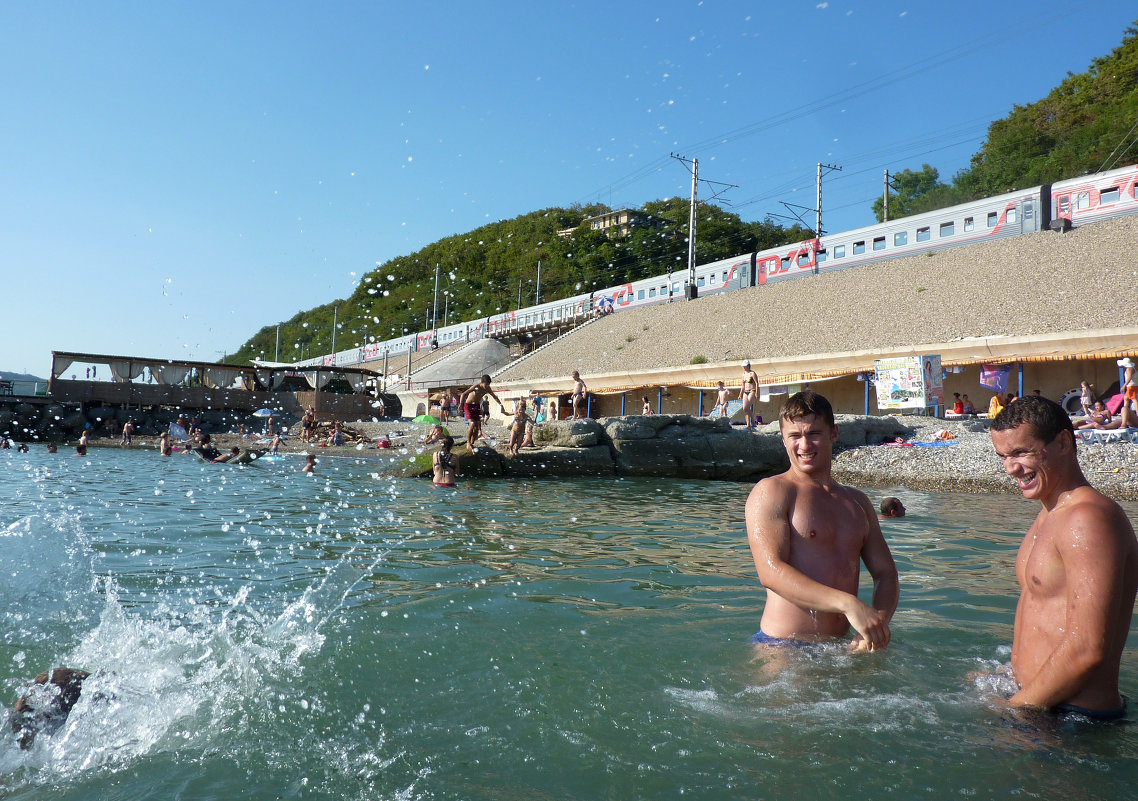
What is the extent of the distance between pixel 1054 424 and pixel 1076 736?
1116 millimetres

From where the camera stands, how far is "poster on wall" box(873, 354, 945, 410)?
63.2ft

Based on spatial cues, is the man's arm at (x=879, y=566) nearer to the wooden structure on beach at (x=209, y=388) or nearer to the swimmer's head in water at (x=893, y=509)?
the swimmer's head in water at (x=893, y=509)

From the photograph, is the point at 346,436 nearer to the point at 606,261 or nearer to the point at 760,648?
the point at 760,648

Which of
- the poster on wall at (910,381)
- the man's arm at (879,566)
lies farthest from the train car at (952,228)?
the man's arm at (879,566)

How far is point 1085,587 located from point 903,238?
34.1 m

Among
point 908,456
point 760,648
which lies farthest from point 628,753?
point 908,456

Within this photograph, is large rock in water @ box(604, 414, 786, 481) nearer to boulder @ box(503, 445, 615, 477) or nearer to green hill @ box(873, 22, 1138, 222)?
boulder @ box(503, 445, 615, 477)

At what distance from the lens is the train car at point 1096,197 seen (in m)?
26.5

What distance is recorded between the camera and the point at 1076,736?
8.63 feet

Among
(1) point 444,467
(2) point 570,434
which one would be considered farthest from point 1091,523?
(2) point 570,434

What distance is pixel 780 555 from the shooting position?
125 inches

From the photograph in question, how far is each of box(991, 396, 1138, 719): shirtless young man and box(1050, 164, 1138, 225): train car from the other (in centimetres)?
3048

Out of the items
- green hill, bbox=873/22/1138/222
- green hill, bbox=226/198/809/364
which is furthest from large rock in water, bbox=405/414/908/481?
green hill, bbox=226/198/809/364

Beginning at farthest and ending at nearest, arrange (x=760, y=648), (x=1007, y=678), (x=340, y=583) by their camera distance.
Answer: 1. (x=340, y=583)
2. (x=760, y=648)
3. (x=1007, y=678)
